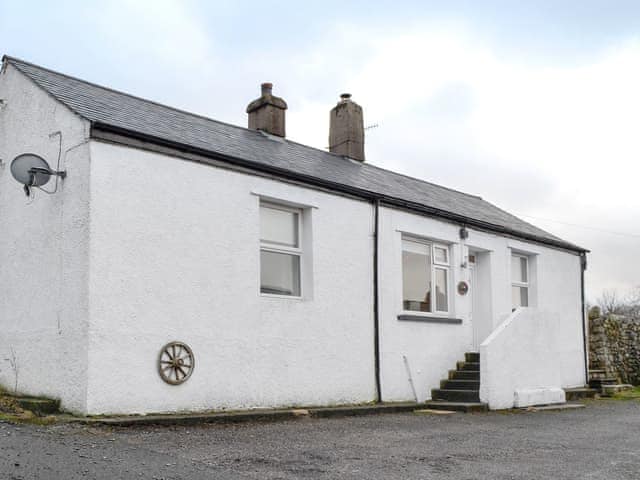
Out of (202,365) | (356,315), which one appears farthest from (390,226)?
(202,365)

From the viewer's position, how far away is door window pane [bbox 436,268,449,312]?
14.7 meters

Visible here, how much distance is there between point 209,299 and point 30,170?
2.86 metres

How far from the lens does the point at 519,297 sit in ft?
56.6

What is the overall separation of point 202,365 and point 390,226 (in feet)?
16.2

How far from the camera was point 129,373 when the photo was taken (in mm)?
9172

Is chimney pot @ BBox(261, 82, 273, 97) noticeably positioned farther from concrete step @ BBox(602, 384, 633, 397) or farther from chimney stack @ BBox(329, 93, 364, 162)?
concrete step @ BBox(602, 384, 633, 397)

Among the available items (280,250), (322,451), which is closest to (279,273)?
(280,250)

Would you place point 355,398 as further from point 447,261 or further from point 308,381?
point 447,261

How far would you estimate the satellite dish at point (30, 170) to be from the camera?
9.52m

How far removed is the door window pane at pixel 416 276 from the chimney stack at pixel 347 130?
3.54 metres

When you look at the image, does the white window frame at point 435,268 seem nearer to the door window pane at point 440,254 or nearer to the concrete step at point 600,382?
the door window pane at point 440,254

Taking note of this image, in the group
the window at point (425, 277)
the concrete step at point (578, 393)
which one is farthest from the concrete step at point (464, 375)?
the concrete step at point (578, 393)

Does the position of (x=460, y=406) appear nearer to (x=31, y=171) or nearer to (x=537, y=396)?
(x=537, y=396)

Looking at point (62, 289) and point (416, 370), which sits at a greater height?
point (62, 289)
